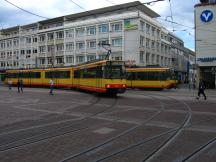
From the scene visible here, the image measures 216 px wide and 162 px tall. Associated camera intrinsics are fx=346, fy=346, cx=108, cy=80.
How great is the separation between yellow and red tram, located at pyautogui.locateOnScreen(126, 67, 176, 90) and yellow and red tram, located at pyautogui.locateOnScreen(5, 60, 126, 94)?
7.43 metres

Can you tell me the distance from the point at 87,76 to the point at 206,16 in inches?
1085

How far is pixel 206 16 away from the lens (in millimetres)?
51250

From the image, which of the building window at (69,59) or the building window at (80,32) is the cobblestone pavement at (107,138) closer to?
the building window at (80,32)

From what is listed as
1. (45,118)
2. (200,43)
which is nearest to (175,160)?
(45,118)

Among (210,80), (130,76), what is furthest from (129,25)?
(130,76)

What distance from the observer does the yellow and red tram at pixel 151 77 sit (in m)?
38.6

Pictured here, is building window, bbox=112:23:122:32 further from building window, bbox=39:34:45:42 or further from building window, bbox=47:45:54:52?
building window, bbox=39:34:45:42

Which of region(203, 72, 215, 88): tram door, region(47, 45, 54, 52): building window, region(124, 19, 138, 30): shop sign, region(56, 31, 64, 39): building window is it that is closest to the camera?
region(203, 72, 215, 88): tram door

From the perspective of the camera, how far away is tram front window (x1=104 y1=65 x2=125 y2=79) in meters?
25.9

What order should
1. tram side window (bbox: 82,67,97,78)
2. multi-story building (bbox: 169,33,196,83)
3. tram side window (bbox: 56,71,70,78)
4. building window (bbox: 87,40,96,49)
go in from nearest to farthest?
1. tram side window (bbox: 82,67,97,78)
2. tram side window (bbox: 56,71,70,78)
3. building window (bbox: 87,40,96,49)
4. multi-story building (bbox: 169,33,196,83)

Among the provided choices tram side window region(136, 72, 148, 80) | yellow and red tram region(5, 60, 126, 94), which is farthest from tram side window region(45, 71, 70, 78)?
tram side window region(136, 72, 148, 80)

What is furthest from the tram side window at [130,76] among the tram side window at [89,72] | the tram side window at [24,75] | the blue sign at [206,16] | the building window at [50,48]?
the building window at [50,48]

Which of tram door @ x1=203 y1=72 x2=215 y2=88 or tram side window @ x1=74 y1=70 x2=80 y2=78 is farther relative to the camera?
tram door @ x1=203 y1=72 x2=215 y2=88

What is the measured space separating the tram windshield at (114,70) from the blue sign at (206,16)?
96.3ft
